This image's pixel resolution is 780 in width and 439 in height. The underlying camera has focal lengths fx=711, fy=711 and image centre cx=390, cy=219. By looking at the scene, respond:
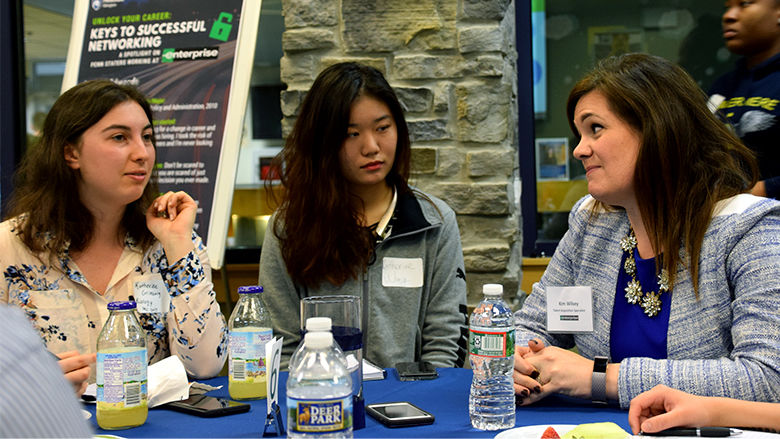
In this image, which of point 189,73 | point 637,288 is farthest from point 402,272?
point 189,73

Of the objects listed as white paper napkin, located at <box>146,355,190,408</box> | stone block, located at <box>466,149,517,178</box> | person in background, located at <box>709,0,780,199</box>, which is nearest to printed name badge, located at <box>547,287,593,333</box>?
white paper napkin, located at <box>146,355,190,408</box>

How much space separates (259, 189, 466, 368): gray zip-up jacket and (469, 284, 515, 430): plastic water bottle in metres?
0.80

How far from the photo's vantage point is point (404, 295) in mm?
2236

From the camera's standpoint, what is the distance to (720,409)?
1.24 meters

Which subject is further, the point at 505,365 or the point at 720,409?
the point at 505,365

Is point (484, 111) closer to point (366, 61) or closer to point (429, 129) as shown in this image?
point (429, 129)

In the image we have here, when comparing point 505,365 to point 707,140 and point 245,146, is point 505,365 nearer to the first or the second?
point 707,140

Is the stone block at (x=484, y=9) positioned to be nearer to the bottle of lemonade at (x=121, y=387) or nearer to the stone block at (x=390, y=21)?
the stone block at (x=390, y=21)

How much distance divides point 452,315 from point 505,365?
90 cm

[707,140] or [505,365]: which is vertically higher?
[707,140]

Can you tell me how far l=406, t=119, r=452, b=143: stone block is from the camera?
3.03 m

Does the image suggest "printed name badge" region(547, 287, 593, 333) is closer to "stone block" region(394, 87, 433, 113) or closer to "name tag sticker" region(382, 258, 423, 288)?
"name tag sticker" region(382, 258, 423, 288)

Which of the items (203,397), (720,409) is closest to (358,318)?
(203,397)

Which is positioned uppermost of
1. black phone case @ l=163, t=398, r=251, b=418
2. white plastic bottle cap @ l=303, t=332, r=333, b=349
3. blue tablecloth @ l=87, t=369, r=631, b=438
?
white plastic bottle cap @ l=303, t=332, r=333, b=349
